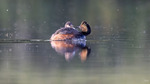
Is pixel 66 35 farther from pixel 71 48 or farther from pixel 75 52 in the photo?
pixel 75 52

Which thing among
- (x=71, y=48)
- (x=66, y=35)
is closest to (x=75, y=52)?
(x=71, y=48)

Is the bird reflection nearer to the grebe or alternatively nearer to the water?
the water

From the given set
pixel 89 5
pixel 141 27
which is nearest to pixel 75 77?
pixel 141 27

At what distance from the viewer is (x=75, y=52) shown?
59.5 ft

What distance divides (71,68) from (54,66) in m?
0.56

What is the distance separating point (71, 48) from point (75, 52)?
97 cm

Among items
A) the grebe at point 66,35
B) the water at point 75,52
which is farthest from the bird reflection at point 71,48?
the grebe at point 66,35

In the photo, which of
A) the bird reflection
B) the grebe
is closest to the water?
the bird reflection

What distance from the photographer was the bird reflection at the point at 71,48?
17.3 metres

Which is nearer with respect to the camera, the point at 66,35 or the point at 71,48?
the point at 71,48

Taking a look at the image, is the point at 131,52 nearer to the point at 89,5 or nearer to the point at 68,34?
the point at 68,34

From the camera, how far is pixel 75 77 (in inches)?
539

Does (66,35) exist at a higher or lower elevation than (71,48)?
higher

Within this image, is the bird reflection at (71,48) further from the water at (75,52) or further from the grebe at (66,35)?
the grebe at (66,35)
